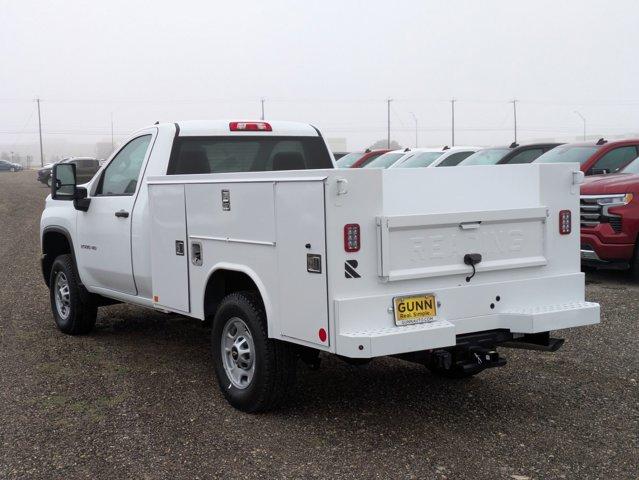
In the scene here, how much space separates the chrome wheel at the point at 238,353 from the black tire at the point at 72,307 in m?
2.97

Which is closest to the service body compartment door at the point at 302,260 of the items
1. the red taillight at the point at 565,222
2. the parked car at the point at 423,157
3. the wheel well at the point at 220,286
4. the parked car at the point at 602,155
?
the wheel well at the point at 220,286

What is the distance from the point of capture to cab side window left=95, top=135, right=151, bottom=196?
7348 mm

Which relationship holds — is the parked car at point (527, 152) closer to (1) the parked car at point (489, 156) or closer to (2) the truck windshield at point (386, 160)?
(1) the parked car at point (489, 156)

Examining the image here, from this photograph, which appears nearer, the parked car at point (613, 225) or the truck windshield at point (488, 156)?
the parked car at point (613, 225)

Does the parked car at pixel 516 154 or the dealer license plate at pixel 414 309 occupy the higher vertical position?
the parked car at pixel 516 154

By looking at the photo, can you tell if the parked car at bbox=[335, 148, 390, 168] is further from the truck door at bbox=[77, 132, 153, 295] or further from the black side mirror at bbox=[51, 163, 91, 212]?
the truck door at bbox=[77, 132, 153, 295]

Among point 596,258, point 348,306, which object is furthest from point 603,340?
point 348,306

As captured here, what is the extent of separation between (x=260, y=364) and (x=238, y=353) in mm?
336

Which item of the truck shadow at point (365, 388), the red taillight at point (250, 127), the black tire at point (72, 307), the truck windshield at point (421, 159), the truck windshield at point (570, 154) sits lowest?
the truck shadow at point (365, 388)

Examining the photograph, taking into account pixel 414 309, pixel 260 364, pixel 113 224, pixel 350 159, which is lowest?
pixel 260 364

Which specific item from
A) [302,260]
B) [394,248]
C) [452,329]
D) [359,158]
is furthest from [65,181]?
[359,158]

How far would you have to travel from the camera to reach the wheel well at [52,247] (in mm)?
8961

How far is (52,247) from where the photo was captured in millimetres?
9125

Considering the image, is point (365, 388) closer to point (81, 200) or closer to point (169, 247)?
point (169, 247)
